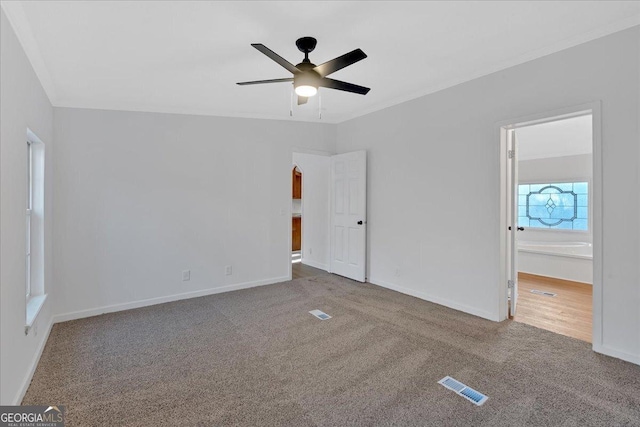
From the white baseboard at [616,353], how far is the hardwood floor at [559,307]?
252mm

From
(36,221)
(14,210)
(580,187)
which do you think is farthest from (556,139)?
(36,221)

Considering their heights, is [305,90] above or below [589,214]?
above

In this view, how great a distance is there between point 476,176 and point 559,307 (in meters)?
1.88

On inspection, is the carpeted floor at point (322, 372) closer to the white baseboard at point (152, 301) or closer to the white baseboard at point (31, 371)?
the white baseboard at point (31, 371)

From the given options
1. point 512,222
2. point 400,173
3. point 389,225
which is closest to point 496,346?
point 512,222

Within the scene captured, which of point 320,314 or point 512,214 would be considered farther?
point 320,314

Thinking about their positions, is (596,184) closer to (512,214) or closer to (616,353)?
(512,214)

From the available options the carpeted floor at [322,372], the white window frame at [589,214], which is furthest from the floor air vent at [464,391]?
the white window frame at [589,214]

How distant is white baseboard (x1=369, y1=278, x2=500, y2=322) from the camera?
331cm

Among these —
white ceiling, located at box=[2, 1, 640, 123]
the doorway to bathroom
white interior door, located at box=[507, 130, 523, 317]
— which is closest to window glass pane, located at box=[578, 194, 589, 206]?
the doorway to bathroom

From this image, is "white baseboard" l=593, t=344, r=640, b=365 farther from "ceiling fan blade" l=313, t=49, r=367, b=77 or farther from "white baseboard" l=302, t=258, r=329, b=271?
"white baseboard" l=302, t=258, r=329, b=271

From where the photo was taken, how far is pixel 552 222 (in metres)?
5.86

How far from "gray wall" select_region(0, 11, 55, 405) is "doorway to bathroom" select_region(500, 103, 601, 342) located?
394cm

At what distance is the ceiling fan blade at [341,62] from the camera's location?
85.0 inches
